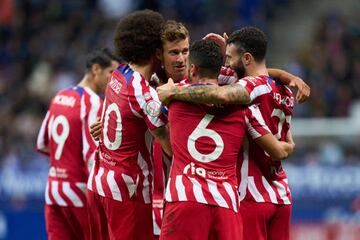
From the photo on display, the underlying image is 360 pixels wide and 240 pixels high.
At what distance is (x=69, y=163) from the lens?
984 cm

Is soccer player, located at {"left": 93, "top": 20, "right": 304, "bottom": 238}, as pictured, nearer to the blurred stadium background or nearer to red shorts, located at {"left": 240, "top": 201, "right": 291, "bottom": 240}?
red shorts, located at {"left": 240, "top": 201, "right": 291, "bottom": 240}

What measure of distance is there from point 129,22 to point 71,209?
2.60 meters

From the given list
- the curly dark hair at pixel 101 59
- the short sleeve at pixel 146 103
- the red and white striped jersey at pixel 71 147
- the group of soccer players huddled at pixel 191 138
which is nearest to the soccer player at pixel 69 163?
the red and white striped jersey at pixel 71 147

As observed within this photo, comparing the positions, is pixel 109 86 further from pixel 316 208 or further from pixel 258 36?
pixel 316 208

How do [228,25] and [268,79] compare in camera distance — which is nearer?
[268,79]

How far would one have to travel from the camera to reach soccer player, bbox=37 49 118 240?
32.2ft

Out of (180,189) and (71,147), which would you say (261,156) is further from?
(71,147)

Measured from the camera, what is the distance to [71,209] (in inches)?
389

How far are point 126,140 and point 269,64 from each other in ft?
40.3

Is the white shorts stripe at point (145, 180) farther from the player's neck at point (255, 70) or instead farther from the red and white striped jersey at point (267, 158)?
the player's neck at point (255, 70)

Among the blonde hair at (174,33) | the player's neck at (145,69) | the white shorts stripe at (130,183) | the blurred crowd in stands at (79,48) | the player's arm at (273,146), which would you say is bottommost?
the white shorts stripe at (130,183)

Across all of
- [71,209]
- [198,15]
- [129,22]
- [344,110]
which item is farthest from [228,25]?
[129,22]

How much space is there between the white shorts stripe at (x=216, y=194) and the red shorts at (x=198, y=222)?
0.04 m

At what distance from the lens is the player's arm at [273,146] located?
7.50 metres
